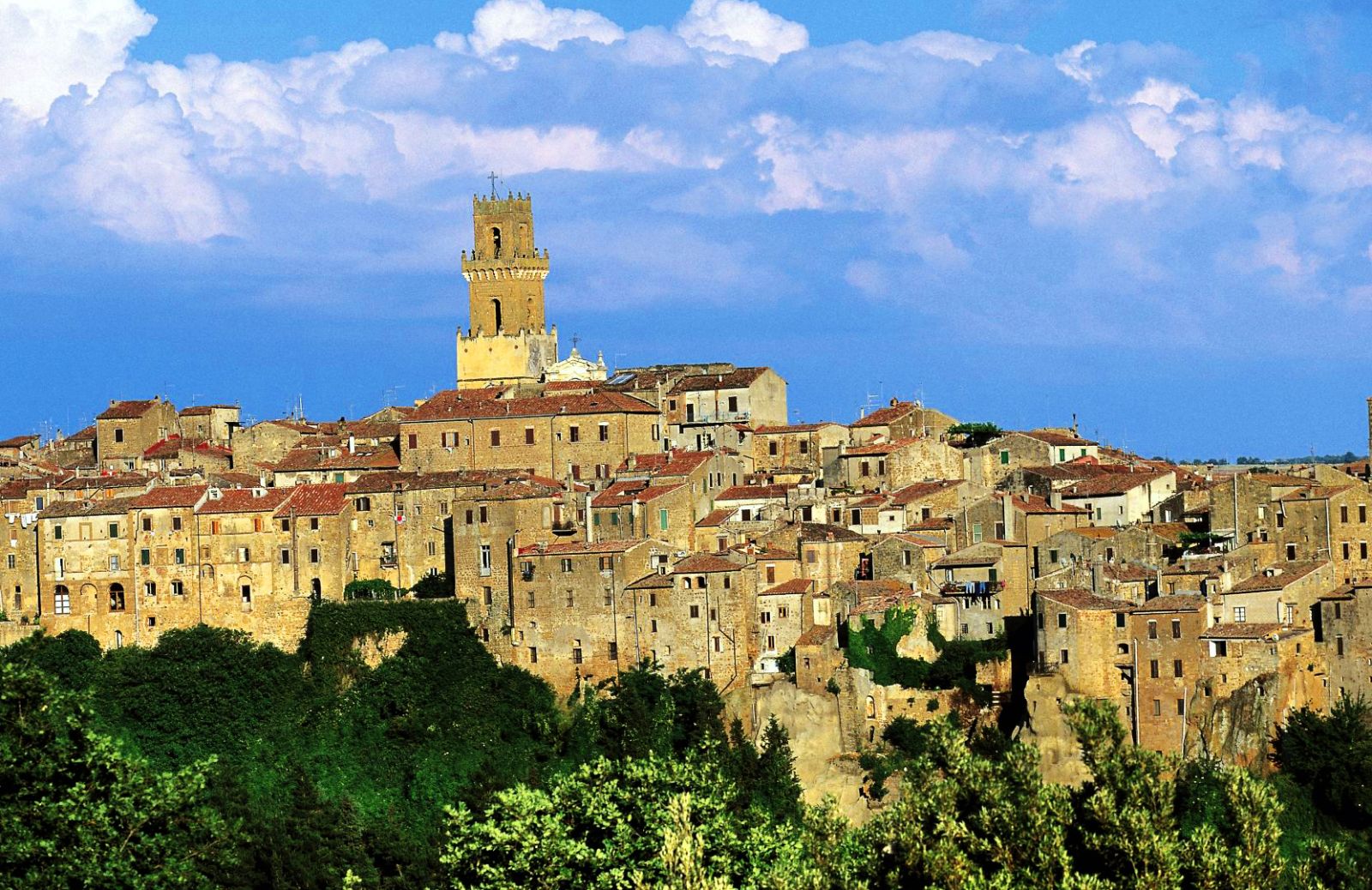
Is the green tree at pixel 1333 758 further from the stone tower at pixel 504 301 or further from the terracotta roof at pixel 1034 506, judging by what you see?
the stone tower at pixel 504 301

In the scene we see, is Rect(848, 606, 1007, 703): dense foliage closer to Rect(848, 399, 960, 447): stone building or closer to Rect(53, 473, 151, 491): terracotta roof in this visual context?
Rect(848, 399, 960, 447): stone building

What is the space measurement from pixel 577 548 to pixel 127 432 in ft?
68.3

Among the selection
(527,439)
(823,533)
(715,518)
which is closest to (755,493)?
(715,518)

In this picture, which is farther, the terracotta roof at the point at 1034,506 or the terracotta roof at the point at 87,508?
the terracotta roof at the point at 87,508

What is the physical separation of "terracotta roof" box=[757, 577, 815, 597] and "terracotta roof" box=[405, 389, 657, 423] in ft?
33.8

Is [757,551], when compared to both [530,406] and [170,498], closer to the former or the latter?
[530,406]

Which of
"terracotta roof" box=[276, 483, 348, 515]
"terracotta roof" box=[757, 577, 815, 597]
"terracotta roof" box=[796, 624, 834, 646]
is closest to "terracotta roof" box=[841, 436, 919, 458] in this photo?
"terracotta roof" box=[757, 577, 815, 597]

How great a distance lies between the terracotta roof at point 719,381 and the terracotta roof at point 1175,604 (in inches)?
776

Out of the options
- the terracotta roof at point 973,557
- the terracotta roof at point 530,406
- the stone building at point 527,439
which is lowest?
the terracotta roof at point 973,557

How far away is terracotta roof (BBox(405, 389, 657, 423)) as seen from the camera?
6781cm

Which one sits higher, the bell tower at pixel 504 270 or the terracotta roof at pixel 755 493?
the bell tower at pixel 504 270

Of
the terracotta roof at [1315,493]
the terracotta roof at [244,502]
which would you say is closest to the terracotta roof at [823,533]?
the terracotta roof at [1315,493]

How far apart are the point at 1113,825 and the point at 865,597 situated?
64.5 feet

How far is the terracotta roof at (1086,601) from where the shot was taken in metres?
54.1
